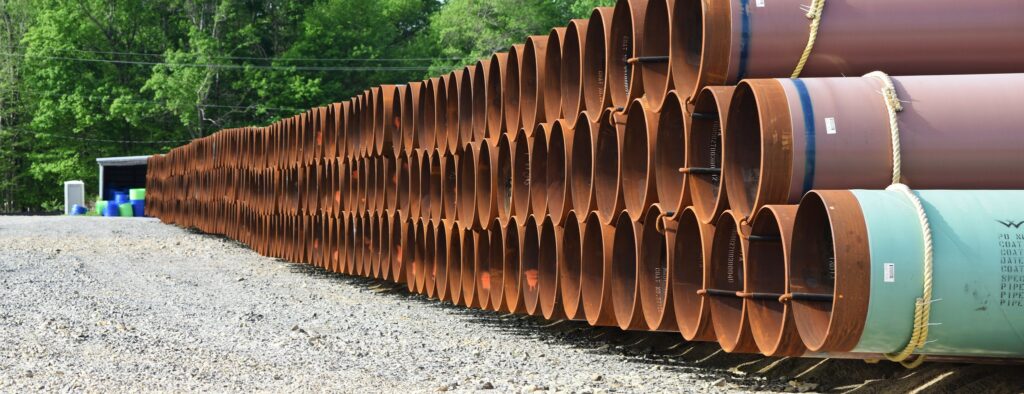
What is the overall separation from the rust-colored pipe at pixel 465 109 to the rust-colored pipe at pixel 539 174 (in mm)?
1756

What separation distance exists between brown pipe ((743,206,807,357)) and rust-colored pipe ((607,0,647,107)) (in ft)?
5.34

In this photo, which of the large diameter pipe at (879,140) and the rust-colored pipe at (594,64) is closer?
the large diameter pipe at (879,140)

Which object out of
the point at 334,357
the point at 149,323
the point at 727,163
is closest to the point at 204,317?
the point at 149,323

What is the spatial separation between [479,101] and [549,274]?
213 centimetres

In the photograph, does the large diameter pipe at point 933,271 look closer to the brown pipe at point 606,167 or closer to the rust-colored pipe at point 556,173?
the brown pipe at point 606,167

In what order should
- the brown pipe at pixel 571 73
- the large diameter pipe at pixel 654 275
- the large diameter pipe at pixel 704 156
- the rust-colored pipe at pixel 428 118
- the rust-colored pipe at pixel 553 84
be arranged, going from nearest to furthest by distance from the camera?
the large diameter pipe at pixel 704 156
the large diameter pipe at pixel 654 275
the brown pipe at pixel 571 73
the rust-colored pipe at pixel 553 84
the rust-colored pipe at pixel 428 118

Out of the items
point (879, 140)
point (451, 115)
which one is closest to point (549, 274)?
point (451, 115)

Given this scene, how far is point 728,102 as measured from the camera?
5.86 m

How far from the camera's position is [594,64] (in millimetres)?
7871

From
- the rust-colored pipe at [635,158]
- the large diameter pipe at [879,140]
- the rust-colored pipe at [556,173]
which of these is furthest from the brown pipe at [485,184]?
the large diameter pipe at [879,140]

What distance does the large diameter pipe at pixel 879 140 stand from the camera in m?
5.37

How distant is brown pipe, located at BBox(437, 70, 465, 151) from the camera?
10.7 metres

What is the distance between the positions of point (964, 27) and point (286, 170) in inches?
540

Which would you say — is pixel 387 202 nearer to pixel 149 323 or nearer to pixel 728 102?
pixel 149 323
